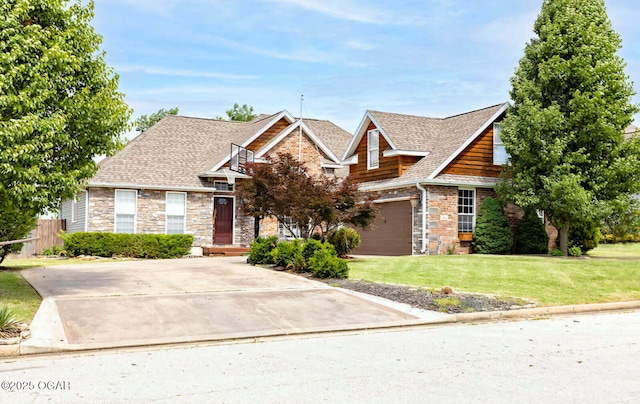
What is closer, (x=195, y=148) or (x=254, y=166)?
(x=254, y=166)

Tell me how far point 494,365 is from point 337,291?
7.59m

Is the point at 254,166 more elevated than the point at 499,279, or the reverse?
the point at 254,166

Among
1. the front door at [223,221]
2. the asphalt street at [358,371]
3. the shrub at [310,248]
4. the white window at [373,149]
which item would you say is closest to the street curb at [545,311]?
the asphalt street at [358,371]

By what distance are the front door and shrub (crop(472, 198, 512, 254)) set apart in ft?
37.3

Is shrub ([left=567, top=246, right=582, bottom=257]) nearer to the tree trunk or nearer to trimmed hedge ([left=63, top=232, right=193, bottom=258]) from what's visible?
the tree trunk

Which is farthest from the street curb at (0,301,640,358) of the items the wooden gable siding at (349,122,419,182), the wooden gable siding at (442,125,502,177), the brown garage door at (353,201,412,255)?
the wooden gable siding at (349,122,419,182)

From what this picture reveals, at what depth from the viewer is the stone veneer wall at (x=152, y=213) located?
93.1 ft

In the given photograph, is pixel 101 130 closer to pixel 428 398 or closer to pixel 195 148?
pixel 428 398

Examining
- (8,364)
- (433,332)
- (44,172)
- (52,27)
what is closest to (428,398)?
(433,332)

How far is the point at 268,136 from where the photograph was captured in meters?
33.0

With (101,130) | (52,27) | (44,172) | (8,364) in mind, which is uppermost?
(52,27)

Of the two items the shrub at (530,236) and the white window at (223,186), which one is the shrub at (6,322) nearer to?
the white window at (223,186)

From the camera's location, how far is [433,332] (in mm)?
11594

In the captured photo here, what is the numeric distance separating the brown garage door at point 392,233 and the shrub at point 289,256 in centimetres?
788
